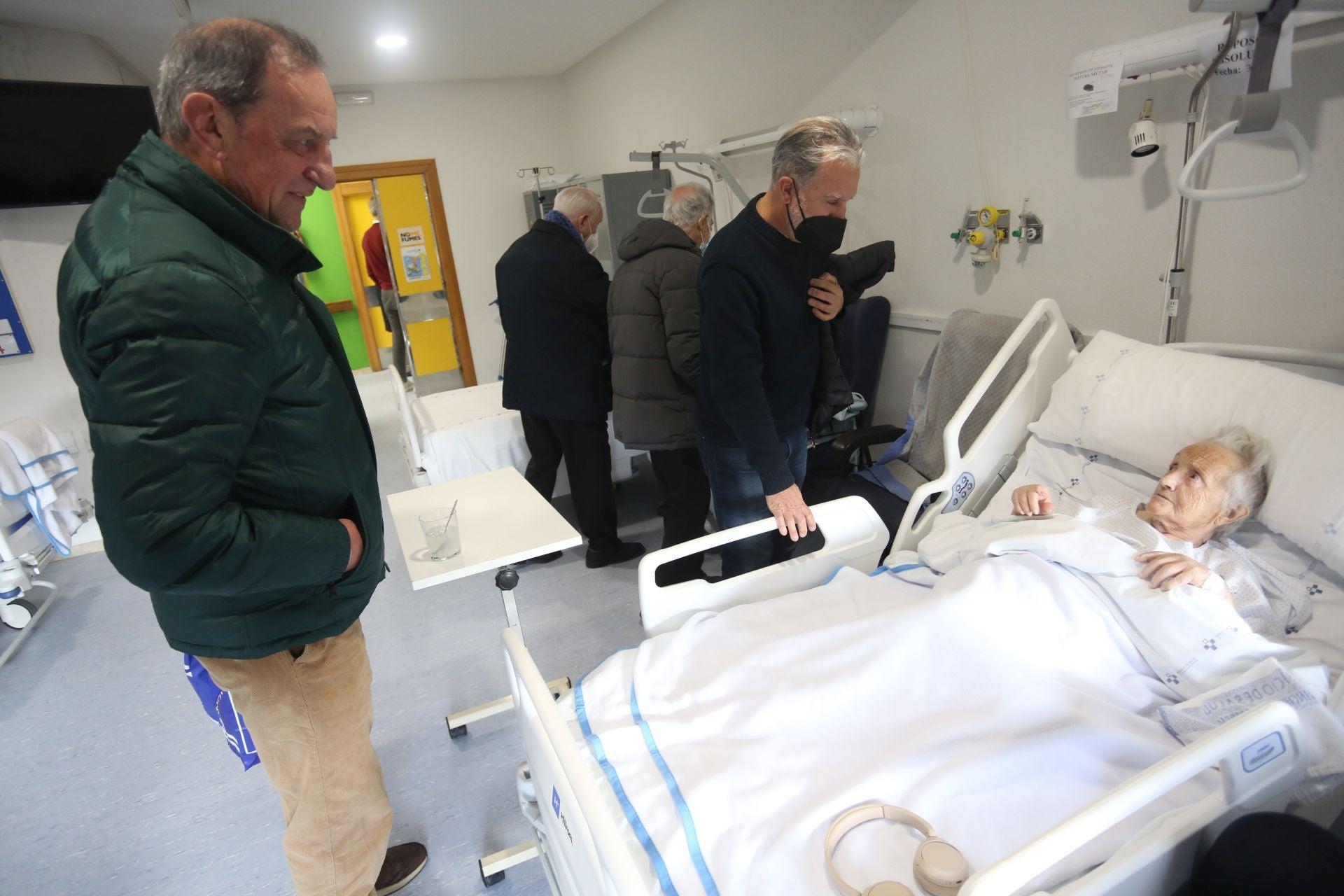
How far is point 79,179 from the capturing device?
3420 mm

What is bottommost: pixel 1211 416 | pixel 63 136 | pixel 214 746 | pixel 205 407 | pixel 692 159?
pixel 214 746

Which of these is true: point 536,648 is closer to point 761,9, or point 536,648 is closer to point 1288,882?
point 1288,882

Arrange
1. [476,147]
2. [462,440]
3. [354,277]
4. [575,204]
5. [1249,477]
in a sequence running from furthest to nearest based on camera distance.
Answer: [354,277], [476,147], [462,440], [575,204], [1249,477]

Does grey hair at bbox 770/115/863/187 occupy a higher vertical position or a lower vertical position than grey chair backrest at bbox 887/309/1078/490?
higher

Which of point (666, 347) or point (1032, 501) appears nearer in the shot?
point (1032, 501)

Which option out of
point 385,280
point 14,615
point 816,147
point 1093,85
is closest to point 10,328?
point 14,615

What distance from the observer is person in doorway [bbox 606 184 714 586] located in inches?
87.7

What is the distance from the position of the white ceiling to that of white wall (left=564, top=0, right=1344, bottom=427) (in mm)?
969

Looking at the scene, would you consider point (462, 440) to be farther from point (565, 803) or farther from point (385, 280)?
point (385, 280)

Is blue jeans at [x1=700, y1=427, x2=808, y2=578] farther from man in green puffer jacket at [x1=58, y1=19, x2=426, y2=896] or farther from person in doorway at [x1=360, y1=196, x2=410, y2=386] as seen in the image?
person in doorway at [x1=360, y1=196, x2=410, y2=386]

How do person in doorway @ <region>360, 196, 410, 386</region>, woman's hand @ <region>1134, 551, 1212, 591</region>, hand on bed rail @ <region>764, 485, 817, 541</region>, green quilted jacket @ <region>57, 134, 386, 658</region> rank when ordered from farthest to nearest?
person in doorway @ <region>360, 196, 410, 386</region> < hand on bed rail @ <region>764, 485, 817, 541</region> < woman's hand @ <region>1134, 551, 1212, 591</region> < green quilted jacket @ <region>57, 134, 386, 658</region>

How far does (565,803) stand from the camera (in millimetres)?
947

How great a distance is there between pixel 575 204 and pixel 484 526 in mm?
1491

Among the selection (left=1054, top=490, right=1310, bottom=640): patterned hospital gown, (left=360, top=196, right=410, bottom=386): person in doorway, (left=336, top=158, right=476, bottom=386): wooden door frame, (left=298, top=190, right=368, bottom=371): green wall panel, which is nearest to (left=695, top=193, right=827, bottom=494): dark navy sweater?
(left=1054, top=490, right=1310, bottom=640): patterned hospital gown
